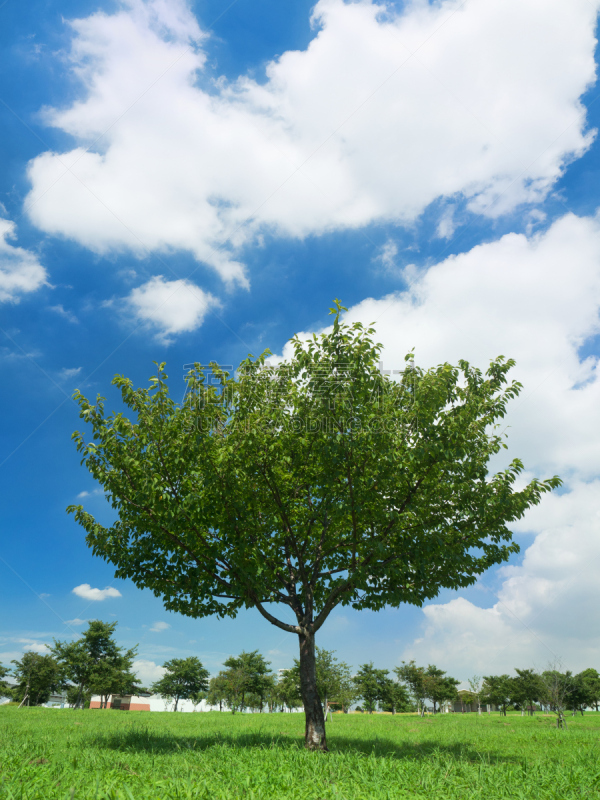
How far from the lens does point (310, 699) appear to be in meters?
11.9

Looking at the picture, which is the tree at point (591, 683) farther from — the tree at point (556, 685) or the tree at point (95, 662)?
the tree at point (95, 662)

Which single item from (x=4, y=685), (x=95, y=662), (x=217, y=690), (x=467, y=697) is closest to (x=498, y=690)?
(x=467, y=697)

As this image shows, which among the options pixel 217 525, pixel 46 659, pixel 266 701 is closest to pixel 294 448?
pixel 217 525

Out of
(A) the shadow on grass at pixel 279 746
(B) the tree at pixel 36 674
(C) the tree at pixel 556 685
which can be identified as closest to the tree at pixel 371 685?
(C) the tree at pixel 556 685

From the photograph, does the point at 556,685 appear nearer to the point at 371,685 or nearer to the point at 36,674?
the point at 371,685

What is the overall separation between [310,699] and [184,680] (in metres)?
78.2

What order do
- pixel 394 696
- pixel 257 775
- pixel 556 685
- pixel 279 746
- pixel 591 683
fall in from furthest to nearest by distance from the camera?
pixel 591 683 → pixel 394 696 → pixel 556 685 → pixel 279 746 → pixel 257 775

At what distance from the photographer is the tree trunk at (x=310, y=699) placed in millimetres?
11547

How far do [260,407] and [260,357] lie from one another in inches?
62.2

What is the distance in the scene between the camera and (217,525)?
12133 mm

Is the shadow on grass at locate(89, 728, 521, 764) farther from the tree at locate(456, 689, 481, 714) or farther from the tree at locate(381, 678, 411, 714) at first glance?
the tree at locate(456, 689, 481, 714)

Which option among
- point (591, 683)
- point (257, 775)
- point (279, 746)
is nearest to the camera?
point (257, 775)

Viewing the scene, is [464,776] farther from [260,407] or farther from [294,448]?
[260,407]

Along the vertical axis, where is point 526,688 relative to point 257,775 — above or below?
below
